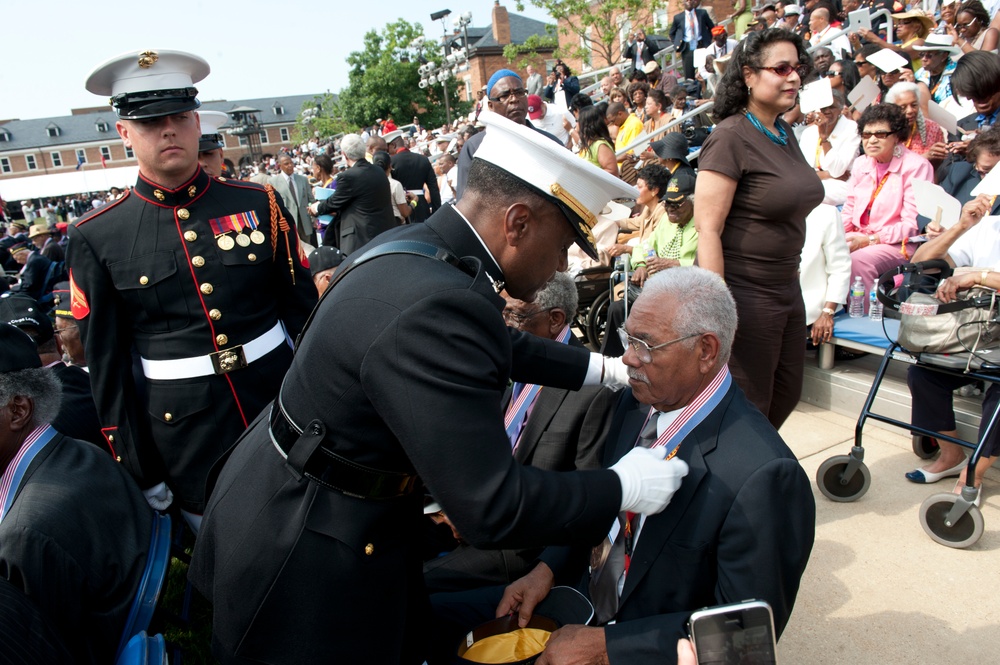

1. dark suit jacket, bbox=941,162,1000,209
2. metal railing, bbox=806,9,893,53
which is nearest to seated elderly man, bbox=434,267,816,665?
dark suit jacket, bbox=941,162,1000,209

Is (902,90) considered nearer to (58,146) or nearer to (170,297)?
(170,297)

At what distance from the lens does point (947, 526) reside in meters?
3.32

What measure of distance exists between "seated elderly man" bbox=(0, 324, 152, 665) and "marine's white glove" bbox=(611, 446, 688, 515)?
1485mm

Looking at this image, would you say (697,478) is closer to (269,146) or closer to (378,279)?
(378,279)

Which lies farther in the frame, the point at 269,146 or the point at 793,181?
the point at 269,146

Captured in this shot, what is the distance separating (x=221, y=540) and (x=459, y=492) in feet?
2.27

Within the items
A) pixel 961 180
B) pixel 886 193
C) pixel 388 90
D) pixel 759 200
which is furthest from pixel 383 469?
pixel 388 90

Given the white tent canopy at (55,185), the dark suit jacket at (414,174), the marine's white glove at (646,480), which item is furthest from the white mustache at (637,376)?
the white tent canopy at (55,185)

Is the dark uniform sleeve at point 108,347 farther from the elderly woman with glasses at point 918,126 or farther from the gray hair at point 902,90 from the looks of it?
the gray hair at point 902,90

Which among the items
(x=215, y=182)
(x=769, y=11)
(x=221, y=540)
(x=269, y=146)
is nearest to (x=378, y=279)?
(x=221, y=540)

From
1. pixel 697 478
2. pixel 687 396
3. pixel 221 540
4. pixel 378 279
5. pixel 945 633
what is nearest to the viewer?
pixel 378 279

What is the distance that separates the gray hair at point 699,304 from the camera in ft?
6.66

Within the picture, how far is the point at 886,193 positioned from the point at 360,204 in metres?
4.66

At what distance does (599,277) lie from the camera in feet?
21.3
